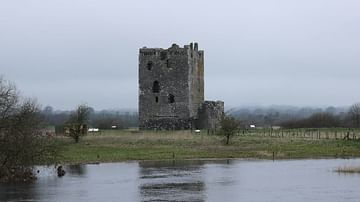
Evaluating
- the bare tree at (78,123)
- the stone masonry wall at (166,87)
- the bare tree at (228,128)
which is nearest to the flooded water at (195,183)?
A: the bare tree at (228,128)

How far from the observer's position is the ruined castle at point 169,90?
A: 304 ft

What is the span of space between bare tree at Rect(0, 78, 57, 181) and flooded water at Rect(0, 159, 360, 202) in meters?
1.35

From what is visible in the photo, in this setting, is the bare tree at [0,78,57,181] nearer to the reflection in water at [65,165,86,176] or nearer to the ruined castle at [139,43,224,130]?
the reflection in water at [65,165,86,176]

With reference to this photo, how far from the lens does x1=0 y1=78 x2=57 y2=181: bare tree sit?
47.2m

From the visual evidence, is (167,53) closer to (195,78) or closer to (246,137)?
(195,78)

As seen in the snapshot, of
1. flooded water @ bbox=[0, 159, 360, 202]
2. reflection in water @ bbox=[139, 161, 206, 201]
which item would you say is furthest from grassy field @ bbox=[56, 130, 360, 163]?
flooded water @ bbox=[0, 159, 360, 202]

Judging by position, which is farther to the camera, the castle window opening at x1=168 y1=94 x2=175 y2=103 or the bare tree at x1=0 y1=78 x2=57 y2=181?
the castle window opening at x1=168 y1=94 x2=175 y2=103

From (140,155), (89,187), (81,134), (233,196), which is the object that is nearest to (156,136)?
(81,134)

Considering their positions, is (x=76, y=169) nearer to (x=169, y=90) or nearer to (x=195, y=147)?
(x=195, y=147)

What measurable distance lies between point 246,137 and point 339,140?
30.3 ft

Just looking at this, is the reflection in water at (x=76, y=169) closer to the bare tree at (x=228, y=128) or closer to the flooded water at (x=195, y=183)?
the flooded water at (x=195, y=183)

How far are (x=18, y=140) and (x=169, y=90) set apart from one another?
46.8 m

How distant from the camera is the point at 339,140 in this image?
2968 inches

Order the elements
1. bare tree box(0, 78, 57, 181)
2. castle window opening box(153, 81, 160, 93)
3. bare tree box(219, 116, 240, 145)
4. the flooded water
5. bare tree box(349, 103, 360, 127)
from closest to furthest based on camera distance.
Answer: the flooded water
bare tree box(0, 78, 57, 181)
bare tree box(219, 116, 240, 145)
castle window opening box(153, 81, 160, 93)
bare tree box(349, 103, 360, 127)
